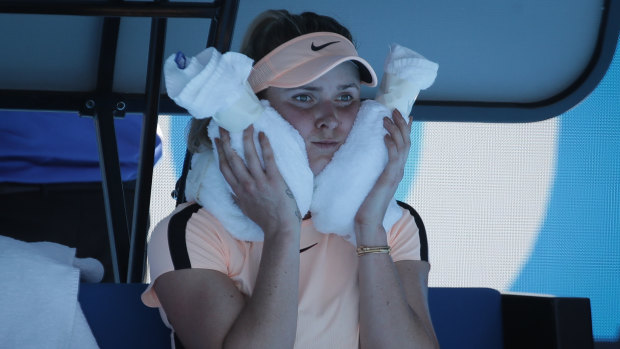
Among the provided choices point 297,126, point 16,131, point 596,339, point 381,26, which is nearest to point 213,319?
point 297,126

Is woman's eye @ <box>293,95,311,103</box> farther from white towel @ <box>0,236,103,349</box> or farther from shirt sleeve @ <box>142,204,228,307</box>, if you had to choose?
white towel @ <box>0,236,103,349</box>

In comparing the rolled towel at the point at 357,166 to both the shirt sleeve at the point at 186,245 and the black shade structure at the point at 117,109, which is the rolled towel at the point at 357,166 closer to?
the shirt sleeve at the point at 186,245

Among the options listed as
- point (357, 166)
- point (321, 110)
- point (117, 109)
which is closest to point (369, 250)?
point (357, 166)

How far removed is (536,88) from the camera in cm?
192

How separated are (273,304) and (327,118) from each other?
354 mm

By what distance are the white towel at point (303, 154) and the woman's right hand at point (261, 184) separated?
1 cm

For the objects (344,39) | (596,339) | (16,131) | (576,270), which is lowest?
(596,339)

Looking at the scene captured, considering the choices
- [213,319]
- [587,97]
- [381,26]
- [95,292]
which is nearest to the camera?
[213,319]

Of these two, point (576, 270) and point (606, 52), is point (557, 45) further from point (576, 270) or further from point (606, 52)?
point (576, 270)

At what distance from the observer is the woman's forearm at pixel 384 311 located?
4.30 feet

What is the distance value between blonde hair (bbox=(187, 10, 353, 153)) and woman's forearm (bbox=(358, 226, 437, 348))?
394 millimetres

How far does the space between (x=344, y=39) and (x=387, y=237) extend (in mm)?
410

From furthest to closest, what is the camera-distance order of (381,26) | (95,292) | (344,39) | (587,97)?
(587,97) → (381,26) → (95,292) → (344,39)

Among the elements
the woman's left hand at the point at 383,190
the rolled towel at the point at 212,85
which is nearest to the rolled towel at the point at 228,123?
the rolled towel at the point at 212,85
